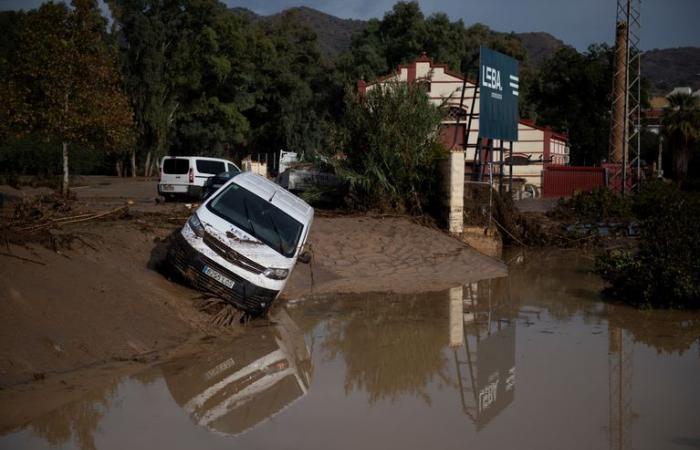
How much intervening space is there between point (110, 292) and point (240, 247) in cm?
195

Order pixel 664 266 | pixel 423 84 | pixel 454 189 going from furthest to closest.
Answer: pixel 423 84 → pixel 454 189 → pixel 664 266

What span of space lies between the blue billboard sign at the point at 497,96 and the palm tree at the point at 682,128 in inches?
1461

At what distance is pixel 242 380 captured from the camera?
9.42m

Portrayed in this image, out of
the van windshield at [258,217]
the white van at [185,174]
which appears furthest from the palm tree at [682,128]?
the van windshield at [258,217]

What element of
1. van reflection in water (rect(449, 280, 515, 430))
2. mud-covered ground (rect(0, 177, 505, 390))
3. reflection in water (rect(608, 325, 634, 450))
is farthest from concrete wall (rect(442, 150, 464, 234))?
reflection in water (rect(608, 325, 634, 450))

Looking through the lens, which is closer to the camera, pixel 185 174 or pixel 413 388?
pixel 413 388

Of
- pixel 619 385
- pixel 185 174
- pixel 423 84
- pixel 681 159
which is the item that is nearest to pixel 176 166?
pixel 185 174

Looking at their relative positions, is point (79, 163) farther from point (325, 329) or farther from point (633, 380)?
point (633, 380)

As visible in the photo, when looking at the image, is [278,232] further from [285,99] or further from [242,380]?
[285,99]

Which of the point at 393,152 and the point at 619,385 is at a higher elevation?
the point at 393,152

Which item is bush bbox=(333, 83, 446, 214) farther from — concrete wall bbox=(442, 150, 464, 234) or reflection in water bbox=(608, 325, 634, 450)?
reflection in water bbox=(608, 325, 634, 450)

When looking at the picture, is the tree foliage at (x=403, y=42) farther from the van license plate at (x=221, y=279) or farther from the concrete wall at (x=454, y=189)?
the van license plate at (x=221, y=279)

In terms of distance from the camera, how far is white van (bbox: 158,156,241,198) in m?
28.8

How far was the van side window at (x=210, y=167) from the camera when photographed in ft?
95.2
